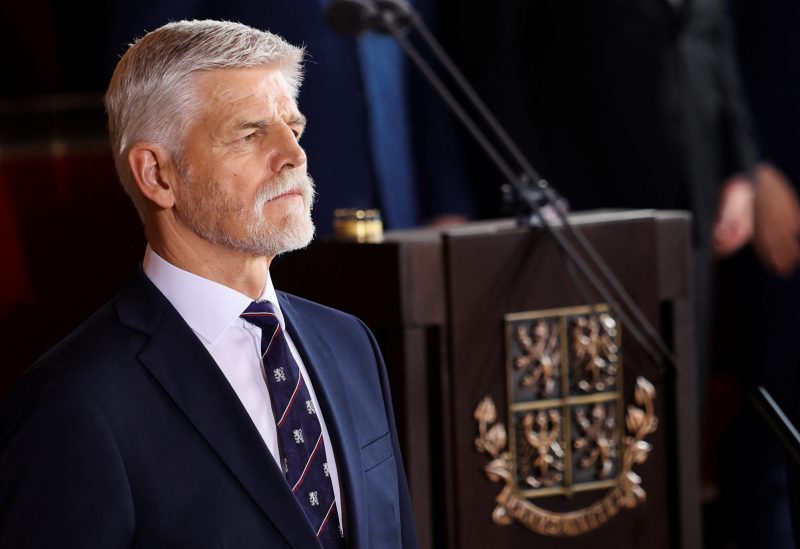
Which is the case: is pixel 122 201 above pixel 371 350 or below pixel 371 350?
above

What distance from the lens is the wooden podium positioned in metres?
1.88

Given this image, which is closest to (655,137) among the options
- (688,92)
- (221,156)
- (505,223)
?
(688,92)

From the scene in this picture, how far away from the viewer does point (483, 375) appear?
1914 millimetres

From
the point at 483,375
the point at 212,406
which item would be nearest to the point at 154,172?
the point at 212,406

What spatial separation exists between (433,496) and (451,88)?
4.08 ft

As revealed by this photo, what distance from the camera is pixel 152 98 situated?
3.81 feet

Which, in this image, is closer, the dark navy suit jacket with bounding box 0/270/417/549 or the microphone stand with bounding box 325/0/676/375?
the dark navy suit jacket with bounding box 0/270/417/549

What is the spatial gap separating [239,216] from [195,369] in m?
0.14

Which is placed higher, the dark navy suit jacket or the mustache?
the mustache

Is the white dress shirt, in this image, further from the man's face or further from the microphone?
the microphone

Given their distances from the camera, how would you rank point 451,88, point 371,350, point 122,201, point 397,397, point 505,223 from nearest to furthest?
1. point 371,350
2. point 397,397
3. point 505,223
4. point 122,201
5. point 451,88

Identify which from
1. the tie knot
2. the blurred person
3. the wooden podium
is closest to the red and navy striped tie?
the tie knot

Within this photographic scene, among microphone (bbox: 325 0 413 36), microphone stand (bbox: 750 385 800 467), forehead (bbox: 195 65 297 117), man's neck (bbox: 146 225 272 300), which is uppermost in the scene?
microphone (bbox: 325 0 413 36)

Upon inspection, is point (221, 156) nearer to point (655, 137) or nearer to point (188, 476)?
point (188, 476)
